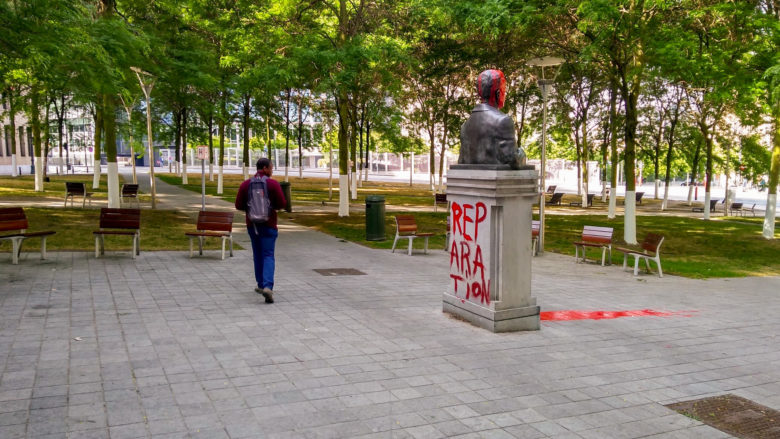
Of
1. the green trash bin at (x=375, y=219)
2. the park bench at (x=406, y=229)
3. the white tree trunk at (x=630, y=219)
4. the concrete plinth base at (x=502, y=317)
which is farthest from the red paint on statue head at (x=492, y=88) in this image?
the white tree trunk at (x=630, y=219)

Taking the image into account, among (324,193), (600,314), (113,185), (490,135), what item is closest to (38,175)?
(113,185)

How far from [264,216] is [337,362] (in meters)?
2.85

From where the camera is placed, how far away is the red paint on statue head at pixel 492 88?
270 inches

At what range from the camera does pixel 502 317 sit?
21.7 feet

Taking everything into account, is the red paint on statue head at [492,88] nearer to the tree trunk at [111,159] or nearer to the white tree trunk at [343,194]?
the tree trunk at [111,159]

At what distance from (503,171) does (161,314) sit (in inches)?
174

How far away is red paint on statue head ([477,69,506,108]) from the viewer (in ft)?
22.5

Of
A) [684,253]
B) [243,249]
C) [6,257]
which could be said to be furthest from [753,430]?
[684,253]

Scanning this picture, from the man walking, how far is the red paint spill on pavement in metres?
3.77

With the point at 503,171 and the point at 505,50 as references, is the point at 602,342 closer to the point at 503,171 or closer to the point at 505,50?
the point at 503,171

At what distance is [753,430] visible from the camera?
4.25 m

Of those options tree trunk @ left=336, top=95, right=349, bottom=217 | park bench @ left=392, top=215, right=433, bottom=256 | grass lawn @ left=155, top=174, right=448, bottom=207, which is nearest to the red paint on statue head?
park bench @ left=392, top=215, right=433, bottom=256

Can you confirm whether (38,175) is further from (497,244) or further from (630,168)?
(497,244)

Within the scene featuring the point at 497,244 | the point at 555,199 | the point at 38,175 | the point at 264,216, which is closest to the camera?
the point at 497,244
